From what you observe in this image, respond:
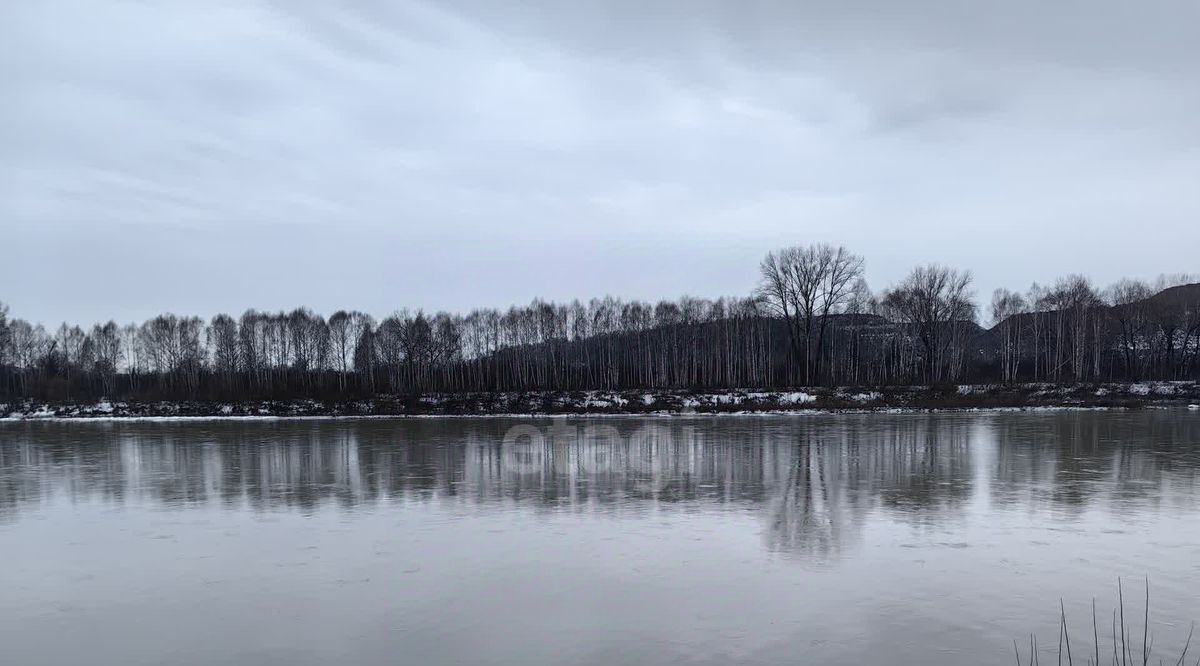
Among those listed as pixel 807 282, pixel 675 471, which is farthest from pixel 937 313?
pixel 675 471

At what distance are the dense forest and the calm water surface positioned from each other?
42684 mm

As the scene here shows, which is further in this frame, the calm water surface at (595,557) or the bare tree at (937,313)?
the bare tree at (937,313)

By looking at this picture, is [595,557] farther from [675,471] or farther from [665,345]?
[665,345]

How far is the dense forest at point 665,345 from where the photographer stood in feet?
210

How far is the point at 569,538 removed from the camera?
9875mm

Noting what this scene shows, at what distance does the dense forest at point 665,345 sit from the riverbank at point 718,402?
6.19m

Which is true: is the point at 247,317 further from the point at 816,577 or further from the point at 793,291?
the point at 816,577

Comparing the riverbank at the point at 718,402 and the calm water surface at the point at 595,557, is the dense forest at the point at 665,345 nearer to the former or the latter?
the riverbank at the point at 718,402

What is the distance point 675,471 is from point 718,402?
93.9 ft

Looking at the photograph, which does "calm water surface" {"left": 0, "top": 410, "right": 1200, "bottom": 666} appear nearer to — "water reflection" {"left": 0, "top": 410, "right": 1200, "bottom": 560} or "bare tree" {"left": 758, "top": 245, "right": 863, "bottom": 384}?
"water reflection" {"left": 0, "top": 410, "right": 1200, "bottom": 560}

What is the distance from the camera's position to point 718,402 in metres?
44.3

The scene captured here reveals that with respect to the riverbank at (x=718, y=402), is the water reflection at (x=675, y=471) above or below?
above

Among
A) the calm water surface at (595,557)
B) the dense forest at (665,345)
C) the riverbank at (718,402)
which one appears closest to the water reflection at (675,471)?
the calm water surface at (595,557)

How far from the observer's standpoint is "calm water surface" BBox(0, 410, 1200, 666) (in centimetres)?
616
